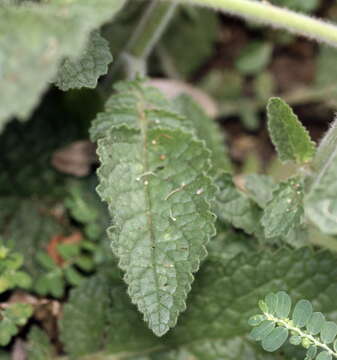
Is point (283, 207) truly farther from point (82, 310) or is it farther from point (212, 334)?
point (82, 310)

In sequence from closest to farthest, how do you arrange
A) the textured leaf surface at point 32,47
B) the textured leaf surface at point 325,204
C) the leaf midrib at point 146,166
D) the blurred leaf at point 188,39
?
the textured leaf surface at point 32,47, the textured leaf surface at point 325,204, the leaf midrib at point 146,166, the blurred leaf at point 188,39

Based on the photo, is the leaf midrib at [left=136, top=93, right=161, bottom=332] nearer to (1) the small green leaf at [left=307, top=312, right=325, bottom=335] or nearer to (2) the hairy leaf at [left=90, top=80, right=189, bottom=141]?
(2) the hairy leaf at [left=90, top=80, right=189, bottom=141]

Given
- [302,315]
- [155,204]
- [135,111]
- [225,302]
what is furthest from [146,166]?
[302,315]

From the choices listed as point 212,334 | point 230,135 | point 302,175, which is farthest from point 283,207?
point 230,135

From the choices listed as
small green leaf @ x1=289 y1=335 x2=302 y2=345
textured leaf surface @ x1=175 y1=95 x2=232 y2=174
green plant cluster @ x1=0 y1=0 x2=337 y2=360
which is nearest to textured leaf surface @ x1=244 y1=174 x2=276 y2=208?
green plant cluster @ x1=0 y1=0 x2=337 y2=360

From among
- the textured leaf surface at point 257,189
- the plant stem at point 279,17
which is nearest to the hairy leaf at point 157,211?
the textured leaf surface at point 257,189

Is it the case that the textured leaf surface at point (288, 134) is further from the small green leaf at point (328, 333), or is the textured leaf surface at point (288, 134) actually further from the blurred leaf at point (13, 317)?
the blurred leaf at point (13, 317)
